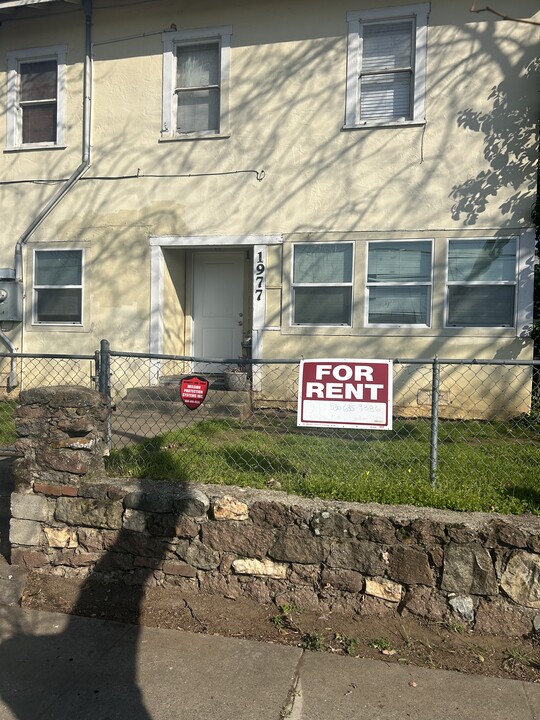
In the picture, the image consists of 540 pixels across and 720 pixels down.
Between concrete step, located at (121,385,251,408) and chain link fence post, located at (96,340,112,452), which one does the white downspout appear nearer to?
concrete step, located at (121,385,251,408)

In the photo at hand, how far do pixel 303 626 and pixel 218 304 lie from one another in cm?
674

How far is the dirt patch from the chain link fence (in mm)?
781

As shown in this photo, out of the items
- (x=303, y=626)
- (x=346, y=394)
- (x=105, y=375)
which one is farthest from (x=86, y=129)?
(x=303, y=626)

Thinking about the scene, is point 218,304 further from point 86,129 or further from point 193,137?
point 86,129

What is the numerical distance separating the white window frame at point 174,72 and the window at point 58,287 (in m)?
2.43

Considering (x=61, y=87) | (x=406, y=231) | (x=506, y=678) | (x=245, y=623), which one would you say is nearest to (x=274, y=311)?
(x=406, y=231)

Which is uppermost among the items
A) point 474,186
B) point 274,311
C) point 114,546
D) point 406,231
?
point 474,186

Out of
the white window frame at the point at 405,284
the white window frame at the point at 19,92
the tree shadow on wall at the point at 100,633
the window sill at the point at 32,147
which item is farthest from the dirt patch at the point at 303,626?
the white window frame at the point at 19,92

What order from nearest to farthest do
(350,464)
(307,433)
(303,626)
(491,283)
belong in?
(303,626) → (350,464) → (307,433) → (491,283)

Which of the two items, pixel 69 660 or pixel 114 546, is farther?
pixel 114 546

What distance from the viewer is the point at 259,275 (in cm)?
904

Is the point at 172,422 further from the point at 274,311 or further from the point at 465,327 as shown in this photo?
the point at 465,327

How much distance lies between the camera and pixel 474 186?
832 centimetres

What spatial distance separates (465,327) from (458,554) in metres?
5.24
